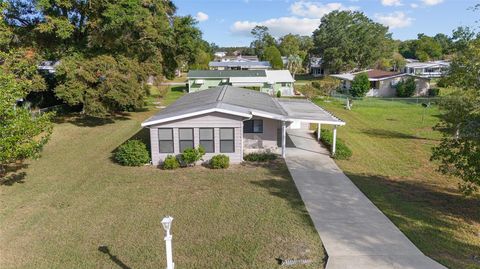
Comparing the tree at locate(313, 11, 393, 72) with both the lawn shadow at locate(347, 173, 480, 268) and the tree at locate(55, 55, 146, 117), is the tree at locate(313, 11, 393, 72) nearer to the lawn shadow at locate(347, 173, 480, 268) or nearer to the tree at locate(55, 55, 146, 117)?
the tree at locate(55, 55, 146, 117)

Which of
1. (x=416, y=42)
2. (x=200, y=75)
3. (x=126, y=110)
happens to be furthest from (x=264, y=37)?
(x=126, y=110)

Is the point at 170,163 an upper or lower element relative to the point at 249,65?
lower

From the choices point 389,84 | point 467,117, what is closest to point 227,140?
point 467,117

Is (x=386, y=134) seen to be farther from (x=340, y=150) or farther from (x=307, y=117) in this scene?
(x=307, y=117)

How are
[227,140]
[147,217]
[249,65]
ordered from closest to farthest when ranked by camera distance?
[147,217]
[227,140]
[249,65]

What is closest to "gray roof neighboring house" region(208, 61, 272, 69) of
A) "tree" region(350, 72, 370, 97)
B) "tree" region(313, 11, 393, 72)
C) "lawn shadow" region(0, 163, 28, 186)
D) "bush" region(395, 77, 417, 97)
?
"tree" region(313, 11, 393, 72)

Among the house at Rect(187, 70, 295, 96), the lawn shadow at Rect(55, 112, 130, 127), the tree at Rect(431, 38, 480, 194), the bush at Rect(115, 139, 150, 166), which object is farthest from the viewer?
the house at Rect(187, 70, 295, 96)

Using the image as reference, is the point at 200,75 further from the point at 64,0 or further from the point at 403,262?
the point at 403,262
